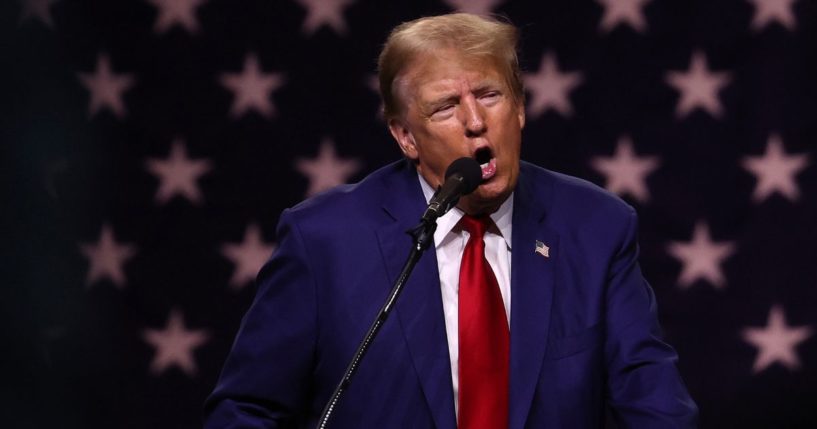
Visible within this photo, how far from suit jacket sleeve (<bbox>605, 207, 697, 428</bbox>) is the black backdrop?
123 cm

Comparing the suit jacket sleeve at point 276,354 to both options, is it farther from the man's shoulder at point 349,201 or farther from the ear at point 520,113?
the ear at point 520,113

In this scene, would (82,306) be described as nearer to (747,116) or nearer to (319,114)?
(319,114)

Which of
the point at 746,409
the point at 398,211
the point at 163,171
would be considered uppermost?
the point at 163,171

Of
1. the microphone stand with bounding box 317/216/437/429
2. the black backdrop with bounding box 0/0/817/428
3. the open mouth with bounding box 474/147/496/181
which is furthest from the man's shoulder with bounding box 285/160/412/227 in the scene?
the black backdrop with bounding box 0/0/817/428

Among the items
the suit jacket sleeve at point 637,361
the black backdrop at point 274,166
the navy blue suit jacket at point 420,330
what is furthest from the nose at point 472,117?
the black backdrop at point 274,166

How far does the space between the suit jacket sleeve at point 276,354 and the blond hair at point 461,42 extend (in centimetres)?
40

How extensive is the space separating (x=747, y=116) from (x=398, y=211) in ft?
4.87

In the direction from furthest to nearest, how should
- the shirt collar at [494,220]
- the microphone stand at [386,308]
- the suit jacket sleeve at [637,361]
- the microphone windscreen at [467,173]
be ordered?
the shirt collar at [494,220], the suit jacket sleeve at [637,361], the microphone windscreen at [467,173], the microphone stand at [386,308]

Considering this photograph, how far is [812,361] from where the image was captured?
11.7 feet

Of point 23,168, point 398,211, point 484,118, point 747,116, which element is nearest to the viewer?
point 484,118

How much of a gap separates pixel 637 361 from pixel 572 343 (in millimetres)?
129

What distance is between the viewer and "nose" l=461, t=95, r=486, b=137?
2.28 meters

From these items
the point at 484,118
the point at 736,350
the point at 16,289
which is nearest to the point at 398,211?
the point at 484,118

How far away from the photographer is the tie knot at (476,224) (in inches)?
94.0
